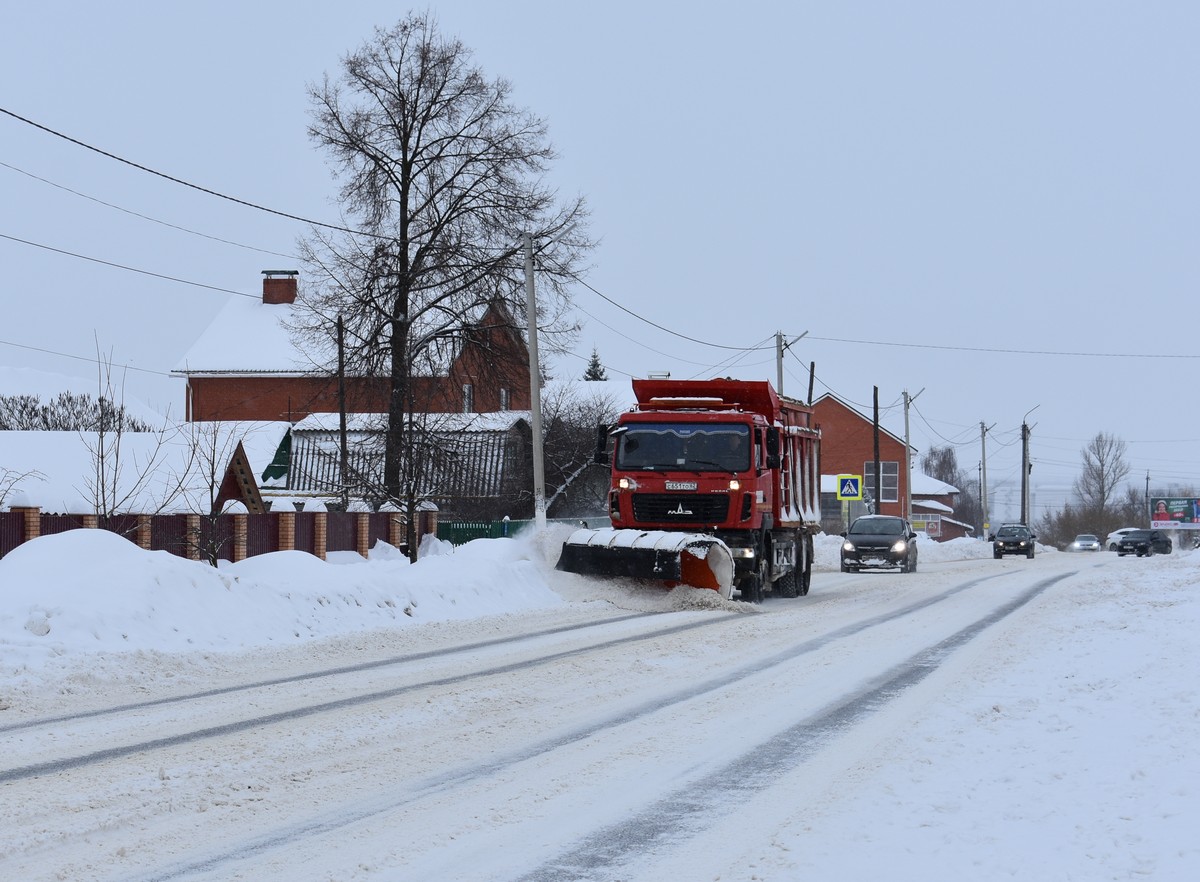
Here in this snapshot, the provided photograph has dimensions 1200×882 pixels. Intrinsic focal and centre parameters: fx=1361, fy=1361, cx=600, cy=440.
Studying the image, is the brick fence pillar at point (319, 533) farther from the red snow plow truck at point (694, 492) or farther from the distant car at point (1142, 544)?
the distant car at point (1142, 544)

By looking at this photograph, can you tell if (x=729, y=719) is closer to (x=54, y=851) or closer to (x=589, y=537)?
(x=54, y=851)

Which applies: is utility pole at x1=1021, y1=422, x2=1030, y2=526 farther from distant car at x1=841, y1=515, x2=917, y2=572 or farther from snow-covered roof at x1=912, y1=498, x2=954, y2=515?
distant car at x1=841, y1=515, x2=917, y2=572

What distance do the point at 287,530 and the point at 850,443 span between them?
202ft

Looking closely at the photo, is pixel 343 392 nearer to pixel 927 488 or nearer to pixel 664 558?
pixel 664 558

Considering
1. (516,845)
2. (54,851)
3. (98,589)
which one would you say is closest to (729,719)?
(516,845)

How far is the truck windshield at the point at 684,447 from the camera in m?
22.2

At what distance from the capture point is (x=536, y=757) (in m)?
8.38

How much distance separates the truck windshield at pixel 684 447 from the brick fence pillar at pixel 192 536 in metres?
8.38

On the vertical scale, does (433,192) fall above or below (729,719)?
above

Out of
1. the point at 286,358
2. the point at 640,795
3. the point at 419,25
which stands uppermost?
the point at 419,25

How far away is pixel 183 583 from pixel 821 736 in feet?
30.1

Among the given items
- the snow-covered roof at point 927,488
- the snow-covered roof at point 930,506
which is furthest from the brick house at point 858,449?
the snow-covered roof at point 927,488

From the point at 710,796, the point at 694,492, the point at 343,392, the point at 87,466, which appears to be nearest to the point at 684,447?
the point at 694,492

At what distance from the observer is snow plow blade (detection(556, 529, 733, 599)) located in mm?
21000
